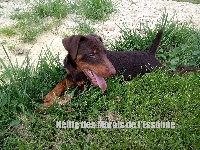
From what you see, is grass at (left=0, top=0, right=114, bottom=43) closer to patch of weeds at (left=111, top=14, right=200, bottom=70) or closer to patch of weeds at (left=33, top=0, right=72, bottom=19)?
patch of weeds at (left=33, top=0, right=72, bottom=19)

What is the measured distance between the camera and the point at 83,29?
5.43m

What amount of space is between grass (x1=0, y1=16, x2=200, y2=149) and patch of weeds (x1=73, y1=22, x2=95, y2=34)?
137 centimetres

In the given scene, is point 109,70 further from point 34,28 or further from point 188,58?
point 34,28

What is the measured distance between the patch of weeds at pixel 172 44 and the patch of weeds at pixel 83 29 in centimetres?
61

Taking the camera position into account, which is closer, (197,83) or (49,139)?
(49,139)

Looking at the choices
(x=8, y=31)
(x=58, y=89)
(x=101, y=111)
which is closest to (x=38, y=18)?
(x=8, y=31)

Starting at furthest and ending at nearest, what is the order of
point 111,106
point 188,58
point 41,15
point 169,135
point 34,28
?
point 41,15
point 34,28
point 188,58
point 111,106
point 169,135

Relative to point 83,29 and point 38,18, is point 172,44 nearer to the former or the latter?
point 83,29

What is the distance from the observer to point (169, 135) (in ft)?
10.6

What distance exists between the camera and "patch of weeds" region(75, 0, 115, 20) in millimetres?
5934

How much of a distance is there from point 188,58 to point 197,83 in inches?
32.8

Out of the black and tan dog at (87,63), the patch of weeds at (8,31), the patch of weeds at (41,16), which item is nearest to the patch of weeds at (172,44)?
the black and tan dog at (87,63)

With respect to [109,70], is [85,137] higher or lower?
lower

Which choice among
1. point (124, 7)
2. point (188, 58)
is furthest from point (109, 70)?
point (124, 7)
